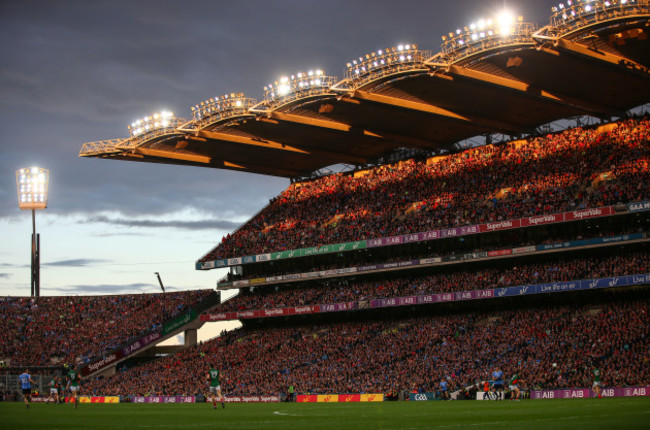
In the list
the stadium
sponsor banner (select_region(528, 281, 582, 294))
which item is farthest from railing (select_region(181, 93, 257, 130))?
sponsor banner (select_region(528, 281, 582, 294))

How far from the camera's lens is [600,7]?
122 ft

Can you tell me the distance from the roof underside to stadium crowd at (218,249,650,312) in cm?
1045

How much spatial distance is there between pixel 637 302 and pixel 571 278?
3.84 meters

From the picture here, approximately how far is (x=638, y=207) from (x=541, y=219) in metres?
5.91

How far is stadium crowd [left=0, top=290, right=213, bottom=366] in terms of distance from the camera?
60.3 m

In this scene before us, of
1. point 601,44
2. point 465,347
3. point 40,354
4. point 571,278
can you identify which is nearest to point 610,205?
point 571,278

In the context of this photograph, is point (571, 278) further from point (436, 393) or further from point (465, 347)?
point (436, 393)

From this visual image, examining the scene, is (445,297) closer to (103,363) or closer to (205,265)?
(205,265)

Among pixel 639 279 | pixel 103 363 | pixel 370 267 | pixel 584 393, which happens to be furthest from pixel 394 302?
pixel 103 363

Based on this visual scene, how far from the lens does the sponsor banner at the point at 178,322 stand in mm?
61062

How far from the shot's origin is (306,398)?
1676 inches

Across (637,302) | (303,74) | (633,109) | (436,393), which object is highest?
(303,74)

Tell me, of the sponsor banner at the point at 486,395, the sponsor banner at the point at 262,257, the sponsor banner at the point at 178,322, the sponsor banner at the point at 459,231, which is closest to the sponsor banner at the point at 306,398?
the sponsor banner at the point at 486,395

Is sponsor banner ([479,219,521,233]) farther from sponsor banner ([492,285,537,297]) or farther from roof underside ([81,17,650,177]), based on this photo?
roof underside ([81,17,650,177])
